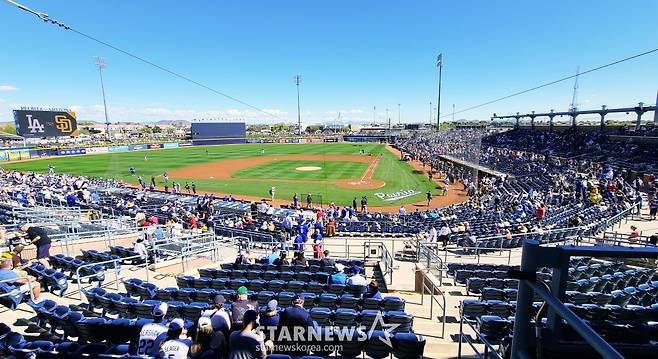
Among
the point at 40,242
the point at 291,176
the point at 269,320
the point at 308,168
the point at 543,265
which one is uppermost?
the point at 543,265

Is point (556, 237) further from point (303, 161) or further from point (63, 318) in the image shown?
point (303, 161)

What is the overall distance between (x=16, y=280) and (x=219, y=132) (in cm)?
10876

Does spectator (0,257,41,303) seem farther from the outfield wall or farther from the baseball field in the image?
the outfield wall

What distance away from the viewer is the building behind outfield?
10775cm

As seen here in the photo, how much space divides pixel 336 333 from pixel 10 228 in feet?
57.7

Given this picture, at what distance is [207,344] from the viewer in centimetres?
447

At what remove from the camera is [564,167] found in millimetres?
32969

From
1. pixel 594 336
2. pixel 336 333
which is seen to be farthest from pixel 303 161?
pixel 594 336

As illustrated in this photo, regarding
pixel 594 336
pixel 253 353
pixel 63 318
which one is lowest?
pixel 63 318

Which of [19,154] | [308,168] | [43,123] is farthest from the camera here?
[19,154]

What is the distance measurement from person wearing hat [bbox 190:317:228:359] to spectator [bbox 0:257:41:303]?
5321 millimetres

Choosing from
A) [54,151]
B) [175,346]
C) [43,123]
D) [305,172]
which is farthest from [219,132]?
[175,346]

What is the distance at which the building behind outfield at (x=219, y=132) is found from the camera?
107750 mm

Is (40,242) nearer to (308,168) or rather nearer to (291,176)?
(291,176)
